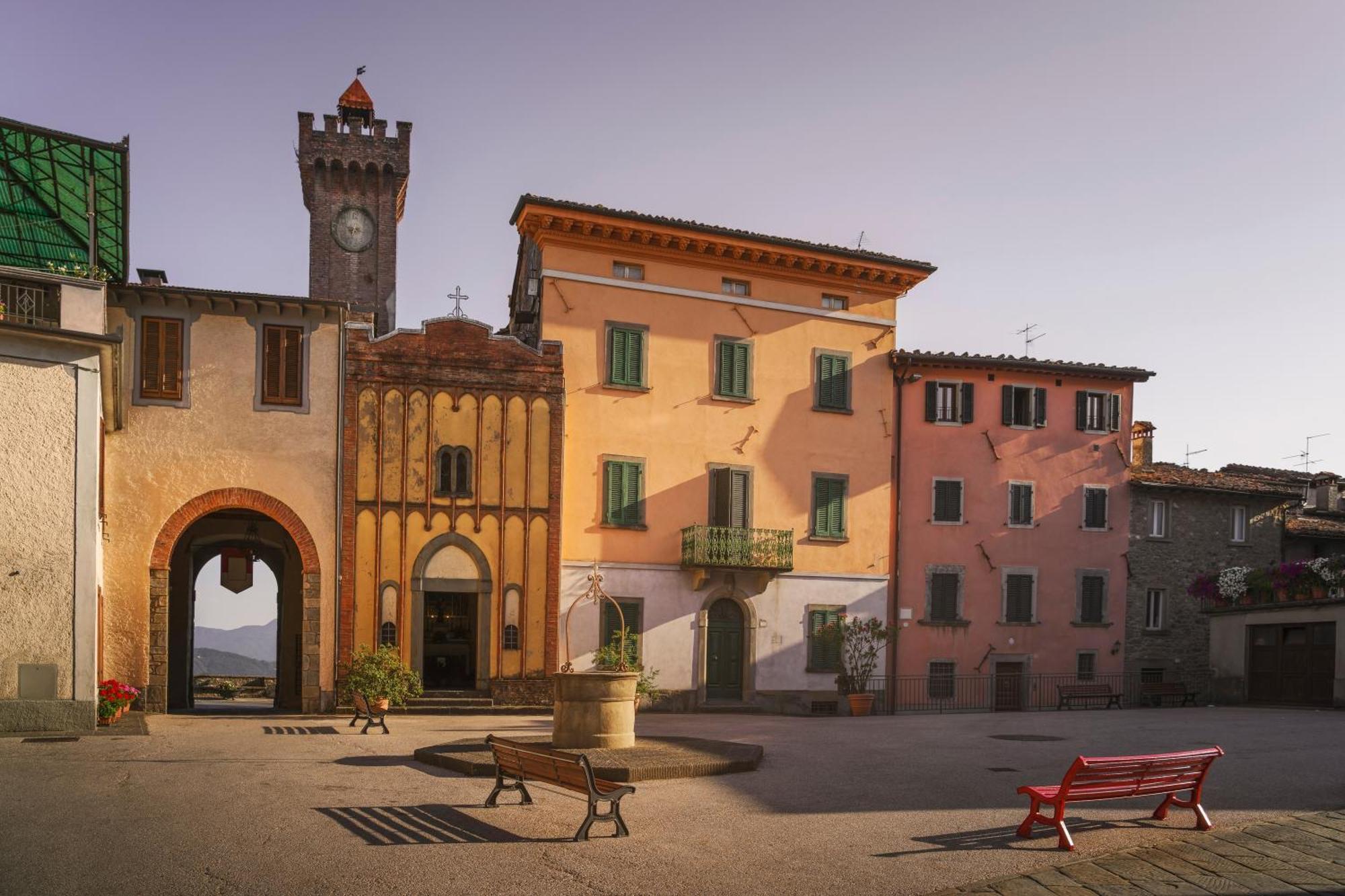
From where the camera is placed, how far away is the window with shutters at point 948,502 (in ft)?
112

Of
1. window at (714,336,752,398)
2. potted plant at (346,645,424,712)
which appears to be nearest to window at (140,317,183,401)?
potted plant at (346,645,424,712)

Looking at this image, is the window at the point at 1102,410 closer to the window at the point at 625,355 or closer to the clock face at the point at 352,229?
the window at the point at 625,355

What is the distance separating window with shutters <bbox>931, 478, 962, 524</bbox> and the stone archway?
56.6 feet

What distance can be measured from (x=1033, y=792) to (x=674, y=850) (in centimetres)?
341

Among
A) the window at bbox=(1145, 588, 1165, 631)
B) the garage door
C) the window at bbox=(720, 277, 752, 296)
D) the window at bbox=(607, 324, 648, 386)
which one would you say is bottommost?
the garage door

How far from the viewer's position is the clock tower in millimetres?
50469

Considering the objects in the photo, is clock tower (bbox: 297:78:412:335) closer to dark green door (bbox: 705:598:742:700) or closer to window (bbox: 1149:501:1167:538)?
dark green door (bbox: 705:598:742:700)

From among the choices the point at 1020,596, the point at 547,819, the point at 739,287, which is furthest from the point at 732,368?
the point at 547,819

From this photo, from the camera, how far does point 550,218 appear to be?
29.4m

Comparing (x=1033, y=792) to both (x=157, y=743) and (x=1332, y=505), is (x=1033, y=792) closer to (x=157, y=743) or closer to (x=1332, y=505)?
(x=157, y=743)

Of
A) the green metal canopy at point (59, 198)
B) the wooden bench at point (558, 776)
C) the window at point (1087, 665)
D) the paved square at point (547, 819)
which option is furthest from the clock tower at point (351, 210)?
the wooden bench at point (558, 776)

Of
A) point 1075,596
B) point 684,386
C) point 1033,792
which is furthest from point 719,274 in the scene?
point 1033,792

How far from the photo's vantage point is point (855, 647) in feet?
105

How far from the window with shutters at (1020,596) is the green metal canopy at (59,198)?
24.7 metres
